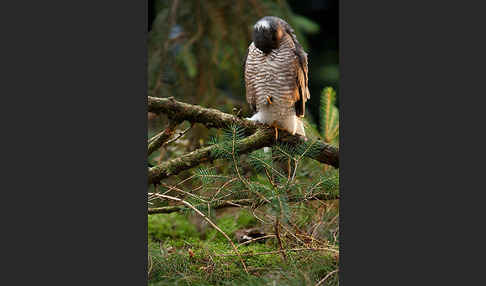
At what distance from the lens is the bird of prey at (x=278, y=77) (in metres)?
1.60

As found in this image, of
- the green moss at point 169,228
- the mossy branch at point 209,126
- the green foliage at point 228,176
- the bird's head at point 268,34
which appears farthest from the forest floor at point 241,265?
the bird's head at point 268,34

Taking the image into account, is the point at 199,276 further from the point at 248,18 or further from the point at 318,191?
the point at 248,18

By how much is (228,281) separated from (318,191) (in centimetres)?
41

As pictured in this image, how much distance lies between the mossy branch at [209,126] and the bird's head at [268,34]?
27 cm

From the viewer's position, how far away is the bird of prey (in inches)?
63.0

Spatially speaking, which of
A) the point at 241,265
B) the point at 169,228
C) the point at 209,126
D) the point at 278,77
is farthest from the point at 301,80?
the point at 169,228

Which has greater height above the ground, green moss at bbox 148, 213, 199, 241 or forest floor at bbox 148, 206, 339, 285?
forest floor at bbox 148, 206, 339, 285

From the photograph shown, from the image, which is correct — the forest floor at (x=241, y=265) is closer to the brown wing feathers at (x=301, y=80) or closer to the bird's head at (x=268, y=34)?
the brown wing feathers at (x=301, y=80)

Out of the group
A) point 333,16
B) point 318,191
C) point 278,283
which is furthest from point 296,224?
point 333,16

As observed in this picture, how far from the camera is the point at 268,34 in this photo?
5.11ft

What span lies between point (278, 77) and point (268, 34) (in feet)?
0.53

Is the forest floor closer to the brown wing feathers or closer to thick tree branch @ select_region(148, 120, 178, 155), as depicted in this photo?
thick tree branch @ select_region(148, 120, 178, 155)

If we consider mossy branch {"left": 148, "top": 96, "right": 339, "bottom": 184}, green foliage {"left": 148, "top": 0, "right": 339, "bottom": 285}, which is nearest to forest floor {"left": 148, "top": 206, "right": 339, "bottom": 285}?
green foliage {"left": 148, "top": 0, "right": 339, "bottom": 285}

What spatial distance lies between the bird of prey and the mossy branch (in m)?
0.04
